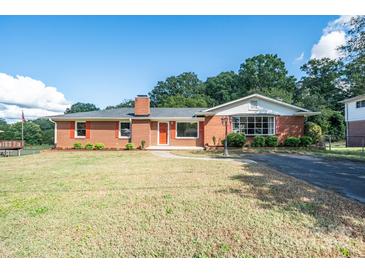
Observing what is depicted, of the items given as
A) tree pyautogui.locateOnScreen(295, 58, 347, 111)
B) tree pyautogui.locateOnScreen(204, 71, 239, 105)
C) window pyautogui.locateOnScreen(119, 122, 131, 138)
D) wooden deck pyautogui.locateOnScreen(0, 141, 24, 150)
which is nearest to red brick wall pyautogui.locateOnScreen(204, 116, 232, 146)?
window pyautogui.locateOnScreen(119, 122, 131, 138)

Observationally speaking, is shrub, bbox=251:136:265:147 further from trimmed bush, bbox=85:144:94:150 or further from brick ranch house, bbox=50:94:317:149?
trimmed bush, bbox=85:144:94:150

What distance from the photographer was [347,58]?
16828mm

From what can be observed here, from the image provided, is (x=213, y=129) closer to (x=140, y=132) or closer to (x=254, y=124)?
(x=254, y=124)

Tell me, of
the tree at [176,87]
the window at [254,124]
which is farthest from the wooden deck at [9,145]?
the tree at [176,87]

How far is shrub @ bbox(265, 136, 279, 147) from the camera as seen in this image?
19.0m

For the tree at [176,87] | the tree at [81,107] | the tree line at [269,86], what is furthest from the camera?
the tree at [81,107]

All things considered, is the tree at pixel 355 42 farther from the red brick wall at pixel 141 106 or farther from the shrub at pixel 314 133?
the red brick wall at pixel 141 106

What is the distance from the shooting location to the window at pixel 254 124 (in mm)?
19828

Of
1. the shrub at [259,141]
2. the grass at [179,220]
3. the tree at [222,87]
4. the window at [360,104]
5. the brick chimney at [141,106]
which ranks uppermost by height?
the tree at [222,87]

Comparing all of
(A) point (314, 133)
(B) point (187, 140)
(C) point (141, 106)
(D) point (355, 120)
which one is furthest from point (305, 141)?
(C) point (141, 106)

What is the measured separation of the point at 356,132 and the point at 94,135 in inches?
1107

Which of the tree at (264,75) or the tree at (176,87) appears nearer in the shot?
the tree at (264,75)

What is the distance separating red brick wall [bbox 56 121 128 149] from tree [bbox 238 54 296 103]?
38.4 metres

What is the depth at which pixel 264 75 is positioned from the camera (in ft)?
174
